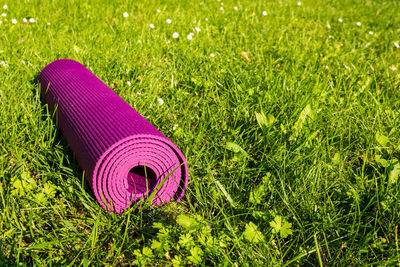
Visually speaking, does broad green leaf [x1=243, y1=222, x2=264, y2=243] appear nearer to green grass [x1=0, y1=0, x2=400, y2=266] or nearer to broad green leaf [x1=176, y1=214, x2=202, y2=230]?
green grass [x1=0, y1=0, x2=400, y2=266]

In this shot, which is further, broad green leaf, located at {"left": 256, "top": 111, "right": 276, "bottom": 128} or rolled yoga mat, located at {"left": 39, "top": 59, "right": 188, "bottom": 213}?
broad green leaf, located at {"left": 256, "top": 111, "right": 276, "bottom": 128}

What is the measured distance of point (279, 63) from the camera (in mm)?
3762

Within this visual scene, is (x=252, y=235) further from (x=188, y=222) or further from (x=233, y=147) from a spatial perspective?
(x=233, y=147)

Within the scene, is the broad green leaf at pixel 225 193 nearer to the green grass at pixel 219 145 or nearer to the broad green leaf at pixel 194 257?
the green grass at pixel 219 145

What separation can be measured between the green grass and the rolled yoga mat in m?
0.12

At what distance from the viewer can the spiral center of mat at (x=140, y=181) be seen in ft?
6.49

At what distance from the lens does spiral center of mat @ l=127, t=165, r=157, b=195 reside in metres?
1.98

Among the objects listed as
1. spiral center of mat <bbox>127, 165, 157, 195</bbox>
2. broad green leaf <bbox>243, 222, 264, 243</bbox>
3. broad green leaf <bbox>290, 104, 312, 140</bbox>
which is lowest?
broad green leaf <bbox>243, 222, 264, 243</bbox>

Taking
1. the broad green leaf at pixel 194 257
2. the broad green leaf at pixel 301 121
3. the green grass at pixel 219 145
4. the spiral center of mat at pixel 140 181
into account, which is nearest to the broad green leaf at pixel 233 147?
the green grass at pixel 219 145

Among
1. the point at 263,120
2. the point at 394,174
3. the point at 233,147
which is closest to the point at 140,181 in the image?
the point at 233,147

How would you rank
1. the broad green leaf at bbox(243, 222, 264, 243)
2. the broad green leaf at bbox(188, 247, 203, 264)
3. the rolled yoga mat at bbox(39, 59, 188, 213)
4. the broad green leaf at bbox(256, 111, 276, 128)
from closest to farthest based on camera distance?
1. the broad green leaf at bbox(188, 247, 203, 264)
2. the broad green leaf at bbox(243, 222, 264, 243)
3. the rolled yoga mat at bbox(39, 59, 188, 213)
4. the broad green leaf at bbox(256, 111, 276, 128)

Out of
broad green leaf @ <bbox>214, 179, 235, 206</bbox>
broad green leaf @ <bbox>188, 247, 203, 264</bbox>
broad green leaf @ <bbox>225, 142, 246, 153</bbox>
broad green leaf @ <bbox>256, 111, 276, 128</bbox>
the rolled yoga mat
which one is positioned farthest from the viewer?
broad green leaf @ <bbox>256, 111, 276, 128</bbox>

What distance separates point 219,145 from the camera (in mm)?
2383

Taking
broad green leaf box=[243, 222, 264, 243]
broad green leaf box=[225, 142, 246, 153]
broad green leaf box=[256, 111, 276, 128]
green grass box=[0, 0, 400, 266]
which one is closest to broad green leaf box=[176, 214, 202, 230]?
green grass box=[0, 0, 400, 266]
